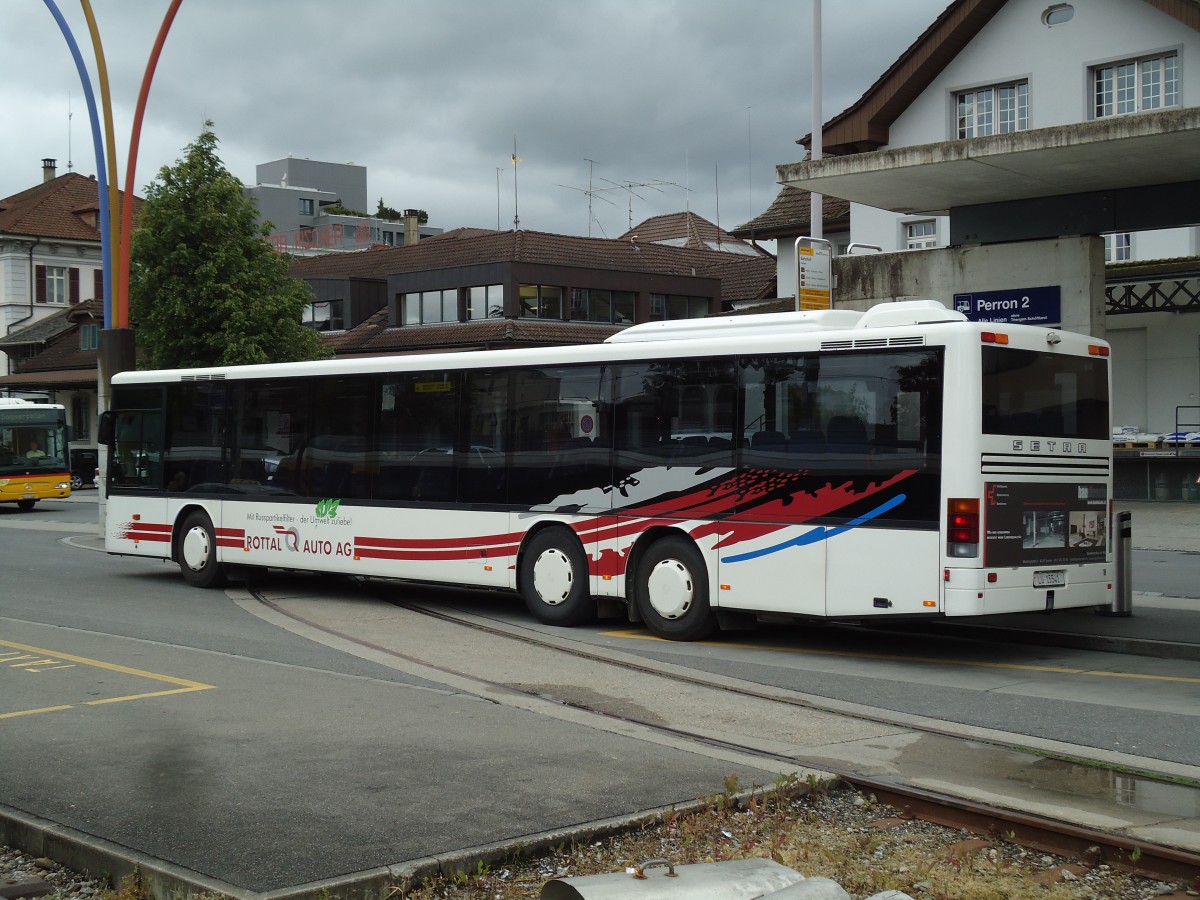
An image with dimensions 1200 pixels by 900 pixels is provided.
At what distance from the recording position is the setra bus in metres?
40.2

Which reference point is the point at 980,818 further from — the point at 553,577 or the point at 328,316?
the point at 328,316

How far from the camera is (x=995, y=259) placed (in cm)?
1848

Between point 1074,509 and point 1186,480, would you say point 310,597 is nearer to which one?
point 1074,509

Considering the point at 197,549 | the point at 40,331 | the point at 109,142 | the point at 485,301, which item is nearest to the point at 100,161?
→ the point at 109,142

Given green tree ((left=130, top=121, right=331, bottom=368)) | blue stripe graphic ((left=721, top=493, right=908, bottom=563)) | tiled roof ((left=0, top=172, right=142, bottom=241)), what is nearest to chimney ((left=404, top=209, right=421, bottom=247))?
tiled roof ((left=0, top=172, right=142, bottom=241))

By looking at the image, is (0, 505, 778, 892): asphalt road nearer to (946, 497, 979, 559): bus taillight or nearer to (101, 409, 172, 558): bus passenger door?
(946, 497, 979, 559): bus taillight

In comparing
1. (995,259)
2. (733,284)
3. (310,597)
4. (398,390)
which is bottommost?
(310,597)

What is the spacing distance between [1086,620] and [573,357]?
19.0 ft

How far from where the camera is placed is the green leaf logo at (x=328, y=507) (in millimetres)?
16406

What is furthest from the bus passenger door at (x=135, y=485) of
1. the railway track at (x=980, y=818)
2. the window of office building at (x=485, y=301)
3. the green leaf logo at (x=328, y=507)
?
the window of office building at (x=485, y=301)

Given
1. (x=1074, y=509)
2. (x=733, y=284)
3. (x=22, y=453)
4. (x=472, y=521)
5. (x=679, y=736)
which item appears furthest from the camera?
(x=733, y=284)

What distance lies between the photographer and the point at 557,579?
14.2 m

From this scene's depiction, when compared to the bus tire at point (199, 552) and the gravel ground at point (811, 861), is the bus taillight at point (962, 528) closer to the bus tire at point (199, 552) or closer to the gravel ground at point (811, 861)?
the gravel ground at point (811, 861)

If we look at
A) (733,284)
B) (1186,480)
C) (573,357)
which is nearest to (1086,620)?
(573,357)
